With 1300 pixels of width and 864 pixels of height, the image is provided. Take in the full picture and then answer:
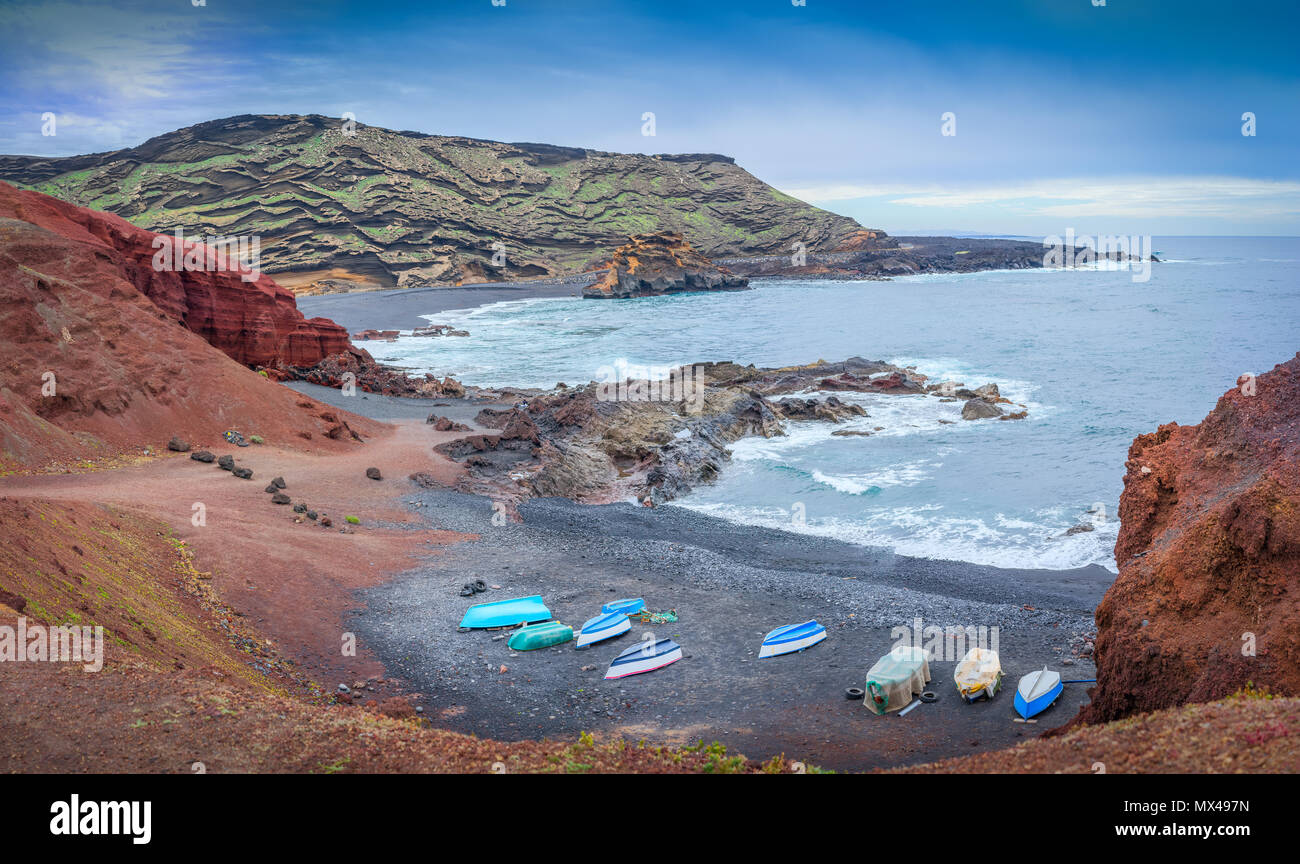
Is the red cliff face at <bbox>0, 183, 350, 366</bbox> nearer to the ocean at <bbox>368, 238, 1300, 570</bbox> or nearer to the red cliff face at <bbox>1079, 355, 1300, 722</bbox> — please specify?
the ocean at <bbox>368, 238, 1300, 570</bbox>

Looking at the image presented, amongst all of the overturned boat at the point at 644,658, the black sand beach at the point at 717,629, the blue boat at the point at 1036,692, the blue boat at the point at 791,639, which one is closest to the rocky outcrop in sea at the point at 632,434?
the black sand beach at the point at 717,629

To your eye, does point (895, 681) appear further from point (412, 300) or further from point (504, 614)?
point (412, 300)

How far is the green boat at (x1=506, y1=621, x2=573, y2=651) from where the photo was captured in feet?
38.0

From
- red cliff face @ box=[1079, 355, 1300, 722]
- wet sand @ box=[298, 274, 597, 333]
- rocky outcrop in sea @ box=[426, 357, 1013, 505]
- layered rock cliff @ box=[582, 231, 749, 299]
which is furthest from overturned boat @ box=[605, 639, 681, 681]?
layered rock cliff @ box=[582, 231, 749, 299]

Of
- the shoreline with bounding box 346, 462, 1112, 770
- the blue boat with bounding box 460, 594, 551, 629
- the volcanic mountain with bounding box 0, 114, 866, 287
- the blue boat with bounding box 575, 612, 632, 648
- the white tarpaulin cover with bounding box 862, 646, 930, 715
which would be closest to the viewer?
the shoreline with bounding box 346, 462, 1112, 770

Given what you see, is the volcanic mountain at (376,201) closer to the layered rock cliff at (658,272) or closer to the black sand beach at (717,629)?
the layered rock cliff at (658,272)

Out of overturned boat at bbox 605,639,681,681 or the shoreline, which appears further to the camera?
overturned boat at bbox 605,639,681,681

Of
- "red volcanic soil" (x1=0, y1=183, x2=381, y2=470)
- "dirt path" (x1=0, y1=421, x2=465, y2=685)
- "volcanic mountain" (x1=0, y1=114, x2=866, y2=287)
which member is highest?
"volcanic mountain" (x1=0, y1=114, x2=866, y2=287)

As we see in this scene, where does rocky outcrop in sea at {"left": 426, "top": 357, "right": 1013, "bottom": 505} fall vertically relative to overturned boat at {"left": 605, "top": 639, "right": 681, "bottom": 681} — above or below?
above

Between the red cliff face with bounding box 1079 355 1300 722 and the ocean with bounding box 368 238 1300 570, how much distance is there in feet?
29.6

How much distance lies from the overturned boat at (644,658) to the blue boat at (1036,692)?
4457 mm

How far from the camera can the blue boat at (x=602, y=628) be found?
38.5ft

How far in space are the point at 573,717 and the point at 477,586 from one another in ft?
14.7
